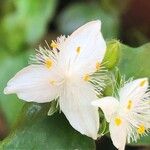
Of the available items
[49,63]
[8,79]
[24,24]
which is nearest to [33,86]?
[49,63]

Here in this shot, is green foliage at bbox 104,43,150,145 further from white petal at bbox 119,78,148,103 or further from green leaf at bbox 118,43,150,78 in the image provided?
white petal at bbox 119,78,148,103

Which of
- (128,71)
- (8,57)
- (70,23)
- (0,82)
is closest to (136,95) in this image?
(128,71)

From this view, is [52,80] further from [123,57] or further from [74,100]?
[123,57]

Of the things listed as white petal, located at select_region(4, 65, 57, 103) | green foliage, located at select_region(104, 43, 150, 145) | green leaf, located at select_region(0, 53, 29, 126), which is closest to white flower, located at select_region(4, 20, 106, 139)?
white petal, located at select_region(4, 65, 57, 103)

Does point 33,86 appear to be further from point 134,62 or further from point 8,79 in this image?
point 8,79

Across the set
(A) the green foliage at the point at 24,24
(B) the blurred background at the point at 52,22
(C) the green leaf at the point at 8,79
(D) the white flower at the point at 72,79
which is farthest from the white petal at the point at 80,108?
(A) the green foliage at the point at 24,24
